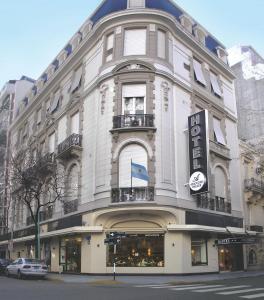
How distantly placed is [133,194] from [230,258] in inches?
453

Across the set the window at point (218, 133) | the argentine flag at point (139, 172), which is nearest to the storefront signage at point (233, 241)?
the argentine flag at point (139, 172)

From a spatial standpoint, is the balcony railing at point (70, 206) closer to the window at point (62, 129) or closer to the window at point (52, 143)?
the window at point (62, 129)

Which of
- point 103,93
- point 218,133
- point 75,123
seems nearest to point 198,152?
point 218,133

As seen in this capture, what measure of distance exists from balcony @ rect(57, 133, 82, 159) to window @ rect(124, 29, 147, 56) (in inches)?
298

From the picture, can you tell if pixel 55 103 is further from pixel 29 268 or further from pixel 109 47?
pixel 29 268

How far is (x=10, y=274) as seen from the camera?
27.3 m

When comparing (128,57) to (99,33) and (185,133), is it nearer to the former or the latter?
(99,33)

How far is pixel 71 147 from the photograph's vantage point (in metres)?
31.3

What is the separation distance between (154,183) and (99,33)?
13447mm

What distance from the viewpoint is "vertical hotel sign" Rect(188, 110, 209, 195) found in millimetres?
27891

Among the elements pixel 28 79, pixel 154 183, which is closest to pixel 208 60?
pixel 154 183

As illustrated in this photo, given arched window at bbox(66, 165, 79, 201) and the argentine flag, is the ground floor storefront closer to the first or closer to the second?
the argentine flag

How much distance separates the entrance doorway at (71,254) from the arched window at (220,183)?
38.1ft

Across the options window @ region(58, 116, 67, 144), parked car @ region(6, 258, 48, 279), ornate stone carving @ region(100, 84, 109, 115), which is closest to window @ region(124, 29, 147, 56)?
ornate stone carving @ region(100, 84, 109, 115)
